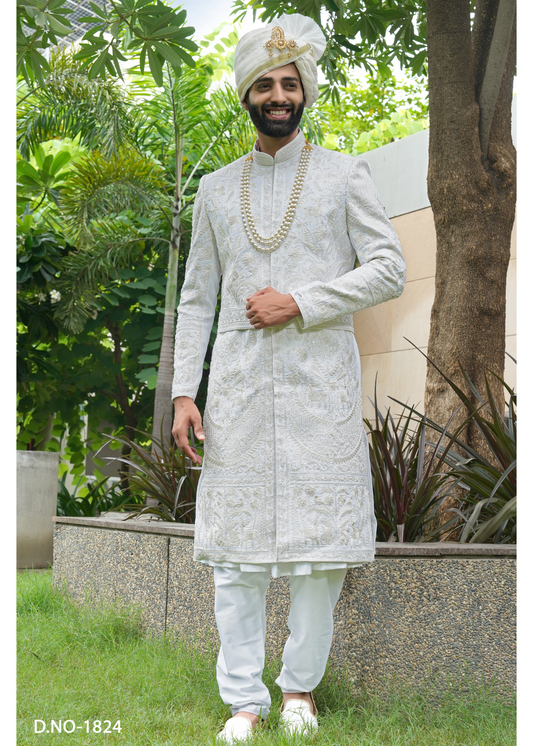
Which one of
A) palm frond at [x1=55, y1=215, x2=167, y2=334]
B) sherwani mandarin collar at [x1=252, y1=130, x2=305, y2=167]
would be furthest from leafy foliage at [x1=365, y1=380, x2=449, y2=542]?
palm frond at [x1=55, y1=215, x2=167, y2=334]

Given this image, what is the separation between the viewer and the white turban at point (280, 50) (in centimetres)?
220

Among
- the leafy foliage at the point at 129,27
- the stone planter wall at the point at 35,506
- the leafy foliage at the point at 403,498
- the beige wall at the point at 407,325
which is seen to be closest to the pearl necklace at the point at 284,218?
the leafy foliage at the point at 129,27

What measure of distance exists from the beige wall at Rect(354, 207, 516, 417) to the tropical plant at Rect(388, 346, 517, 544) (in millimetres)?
4631

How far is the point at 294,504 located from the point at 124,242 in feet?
19.4

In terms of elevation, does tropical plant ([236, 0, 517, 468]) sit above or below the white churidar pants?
above

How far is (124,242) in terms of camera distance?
24.8ft

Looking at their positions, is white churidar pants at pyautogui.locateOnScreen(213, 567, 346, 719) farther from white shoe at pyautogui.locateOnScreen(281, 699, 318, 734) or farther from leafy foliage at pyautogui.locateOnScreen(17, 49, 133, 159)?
leafy foliage at pyautogui.locateOnScreen(17, 49, 133, 159)

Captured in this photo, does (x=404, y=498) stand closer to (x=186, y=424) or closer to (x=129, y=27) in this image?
(x=186, y=424)

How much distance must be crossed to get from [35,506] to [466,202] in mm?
4632

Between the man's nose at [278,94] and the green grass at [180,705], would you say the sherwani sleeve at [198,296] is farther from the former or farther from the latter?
the green grass at [180,705]

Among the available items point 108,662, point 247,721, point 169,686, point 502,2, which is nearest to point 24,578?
point 108,662

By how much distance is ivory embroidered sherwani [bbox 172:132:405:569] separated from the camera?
210 centimetres

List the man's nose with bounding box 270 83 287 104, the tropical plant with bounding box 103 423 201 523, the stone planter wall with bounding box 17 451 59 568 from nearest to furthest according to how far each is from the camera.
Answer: the man's nose with bounding box 270 83 287 104, the tropical plant with bounding box 103 423 201 523, the stone planter wall with bounding box 17 451 59 568

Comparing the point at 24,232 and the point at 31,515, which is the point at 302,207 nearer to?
the point at 31,515
